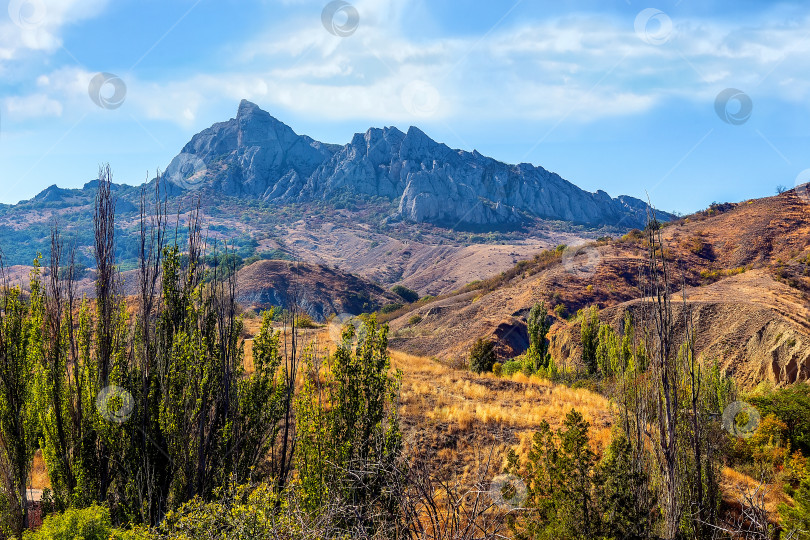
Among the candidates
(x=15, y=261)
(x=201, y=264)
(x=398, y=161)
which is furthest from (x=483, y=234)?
(x=201, y=264)

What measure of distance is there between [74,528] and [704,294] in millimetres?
40942

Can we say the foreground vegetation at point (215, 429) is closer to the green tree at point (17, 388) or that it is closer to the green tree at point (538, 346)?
the green tree at point (17, 388)

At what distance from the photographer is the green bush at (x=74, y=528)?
604 cm

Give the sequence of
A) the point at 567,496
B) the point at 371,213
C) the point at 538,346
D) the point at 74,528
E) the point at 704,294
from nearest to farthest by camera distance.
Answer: the point at 74,528 < the point at 567,496 < the point at 538,346 < the point at 704,294 < the point at 371,213

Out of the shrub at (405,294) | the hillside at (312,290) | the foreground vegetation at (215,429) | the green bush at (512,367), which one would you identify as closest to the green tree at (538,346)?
the green bush at (512,367)

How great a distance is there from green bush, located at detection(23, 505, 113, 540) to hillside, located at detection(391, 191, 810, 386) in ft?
92.8

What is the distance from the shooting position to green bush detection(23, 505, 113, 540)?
19.8 ft

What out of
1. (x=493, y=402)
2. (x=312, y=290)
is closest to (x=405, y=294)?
(x=312, y=290)

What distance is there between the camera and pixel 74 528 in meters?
6.23

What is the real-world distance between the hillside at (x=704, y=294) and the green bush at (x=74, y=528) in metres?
28.3

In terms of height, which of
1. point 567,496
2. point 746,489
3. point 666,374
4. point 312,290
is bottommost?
point 746,489

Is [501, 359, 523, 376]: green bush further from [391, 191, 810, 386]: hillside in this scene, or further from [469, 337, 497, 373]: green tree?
[391, 191, 810, 386]: hillside

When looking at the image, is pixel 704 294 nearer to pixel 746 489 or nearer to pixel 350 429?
pixel 746 489

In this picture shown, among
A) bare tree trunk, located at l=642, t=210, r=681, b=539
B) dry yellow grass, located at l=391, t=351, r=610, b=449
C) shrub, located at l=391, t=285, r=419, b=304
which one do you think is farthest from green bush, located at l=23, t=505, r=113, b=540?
shrub, located at l=391, t=285, r=419, b=304
